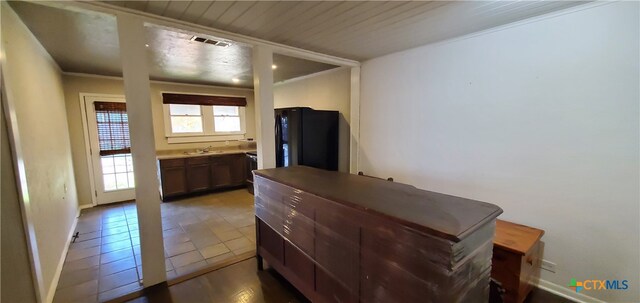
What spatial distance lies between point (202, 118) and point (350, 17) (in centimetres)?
435

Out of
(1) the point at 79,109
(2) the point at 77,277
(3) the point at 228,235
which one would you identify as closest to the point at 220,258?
(3) the point at 228,235

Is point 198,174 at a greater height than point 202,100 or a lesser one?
lesser

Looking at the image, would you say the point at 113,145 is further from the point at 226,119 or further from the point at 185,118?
the point at 226,119

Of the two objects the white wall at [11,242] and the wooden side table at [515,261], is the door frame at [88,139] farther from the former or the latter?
the wooden side table at [515,261]

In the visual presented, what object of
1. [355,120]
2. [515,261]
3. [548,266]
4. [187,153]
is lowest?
[548,266]

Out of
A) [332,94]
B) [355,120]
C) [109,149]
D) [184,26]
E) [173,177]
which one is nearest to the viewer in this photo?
[184,26]

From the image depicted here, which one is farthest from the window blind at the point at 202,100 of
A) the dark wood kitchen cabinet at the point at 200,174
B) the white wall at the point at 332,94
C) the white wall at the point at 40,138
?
the white wall at the point at 40,138

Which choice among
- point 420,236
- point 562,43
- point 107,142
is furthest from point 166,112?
point 562,43

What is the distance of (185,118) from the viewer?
5203 millimetres

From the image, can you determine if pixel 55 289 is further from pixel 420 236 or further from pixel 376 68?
pixel 376 68

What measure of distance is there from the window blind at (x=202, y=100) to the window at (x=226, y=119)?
0.55ft

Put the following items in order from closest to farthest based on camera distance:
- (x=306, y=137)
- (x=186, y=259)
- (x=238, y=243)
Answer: (x=186, y=259) < (x=238, y=243) < (x=306, y=137)

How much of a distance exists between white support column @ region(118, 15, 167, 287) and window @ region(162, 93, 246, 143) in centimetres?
327

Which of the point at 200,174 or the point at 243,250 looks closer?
the point at 243,250
